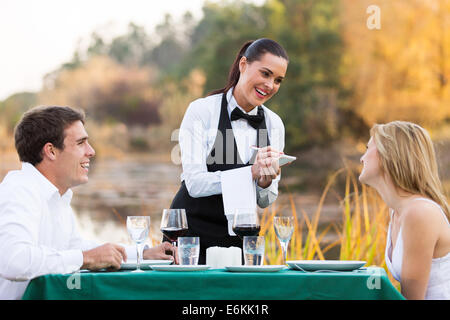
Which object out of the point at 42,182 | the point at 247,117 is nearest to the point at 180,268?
the point at 42,182

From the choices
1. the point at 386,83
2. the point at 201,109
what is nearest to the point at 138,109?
the point at 386,83

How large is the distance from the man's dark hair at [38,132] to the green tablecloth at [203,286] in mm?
549

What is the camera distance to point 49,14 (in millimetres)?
27938

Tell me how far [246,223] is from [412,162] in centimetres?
63

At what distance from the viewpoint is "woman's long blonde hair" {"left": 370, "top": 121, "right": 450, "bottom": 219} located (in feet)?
7.18

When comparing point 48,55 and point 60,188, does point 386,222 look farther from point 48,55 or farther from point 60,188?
point 48,55

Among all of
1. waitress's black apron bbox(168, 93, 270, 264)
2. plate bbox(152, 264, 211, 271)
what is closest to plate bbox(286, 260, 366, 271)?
plate bbox(152, 264, 211, 271)

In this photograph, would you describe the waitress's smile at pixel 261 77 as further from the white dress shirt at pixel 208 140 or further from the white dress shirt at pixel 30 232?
the white dress shirt at pixel 30 232

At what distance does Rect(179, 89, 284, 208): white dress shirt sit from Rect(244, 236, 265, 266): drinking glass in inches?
25.9

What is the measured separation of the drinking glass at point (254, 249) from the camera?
2.14 metres

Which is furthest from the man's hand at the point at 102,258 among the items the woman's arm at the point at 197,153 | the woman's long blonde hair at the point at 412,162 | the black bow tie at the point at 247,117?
the black bow tie at the point at 247,117

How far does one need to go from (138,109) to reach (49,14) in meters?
5.84

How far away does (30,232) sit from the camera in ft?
6.70

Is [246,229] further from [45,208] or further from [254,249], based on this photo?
[45,208]
